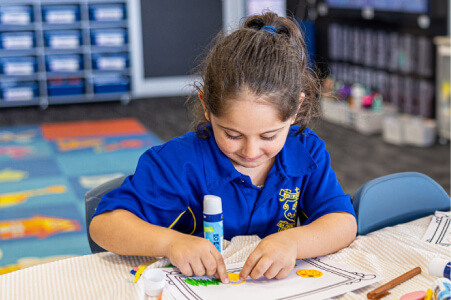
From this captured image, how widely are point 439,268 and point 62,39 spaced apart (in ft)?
17.4

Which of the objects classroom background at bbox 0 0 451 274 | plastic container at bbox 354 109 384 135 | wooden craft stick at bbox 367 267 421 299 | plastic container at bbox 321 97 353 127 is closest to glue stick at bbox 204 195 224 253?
wooden craft stick at bbox 367 267 421 299

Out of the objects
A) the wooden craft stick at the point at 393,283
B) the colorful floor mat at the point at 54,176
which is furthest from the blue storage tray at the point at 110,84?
the wooden craft stick at the point at 393,283

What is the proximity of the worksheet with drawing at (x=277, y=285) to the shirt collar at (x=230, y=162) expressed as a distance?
20 cm

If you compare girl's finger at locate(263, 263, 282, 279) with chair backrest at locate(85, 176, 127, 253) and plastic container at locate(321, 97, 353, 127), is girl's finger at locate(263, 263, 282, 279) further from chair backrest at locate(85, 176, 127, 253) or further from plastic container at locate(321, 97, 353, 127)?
plastic container at locate(321, 97, 353, 127)

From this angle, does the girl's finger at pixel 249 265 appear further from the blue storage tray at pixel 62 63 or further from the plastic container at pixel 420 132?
the blue storage tray at pixel 62 63

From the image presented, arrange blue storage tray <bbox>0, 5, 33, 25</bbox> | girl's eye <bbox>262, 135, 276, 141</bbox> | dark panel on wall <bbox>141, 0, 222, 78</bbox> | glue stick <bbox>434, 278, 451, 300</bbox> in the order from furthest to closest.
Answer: dark panel on wall <bbox>141, 0, 222, 78</bbox>, blue storage tray <bbox>0, 5, 33, 25</bbox>, girl's eye <bbox>262, 135, 276, 141</bbox>, glue stick <bbox>434, 278, 451, 300</bbox>

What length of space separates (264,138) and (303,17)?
4778mm

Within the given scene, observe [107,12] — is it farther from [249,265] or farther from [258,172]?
[249,265]

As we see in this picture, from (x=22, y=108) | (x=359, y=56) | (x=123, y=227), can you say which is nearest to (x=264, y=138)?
(x=123, y=227)

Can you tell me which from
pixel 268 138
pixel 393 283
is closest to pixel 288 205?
pixel 268 138

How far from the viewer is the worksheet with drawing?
865 mm

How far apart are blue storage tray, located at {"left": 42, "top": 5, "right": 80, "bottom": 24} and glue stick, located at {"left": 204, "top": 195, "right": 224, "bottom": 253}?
16.7ft

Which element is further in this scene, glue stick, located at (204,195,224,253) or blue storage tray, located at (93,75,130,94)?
blue storage tray, located at (93,75,130,94)

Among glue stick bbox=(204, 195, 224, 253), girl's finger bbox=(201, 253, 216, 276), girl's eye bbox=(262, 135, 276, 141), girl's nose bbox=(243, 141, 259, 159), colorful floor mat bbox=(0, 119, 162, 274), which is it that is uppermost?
girl's eye bbox=(262, 135, 276, 141)
